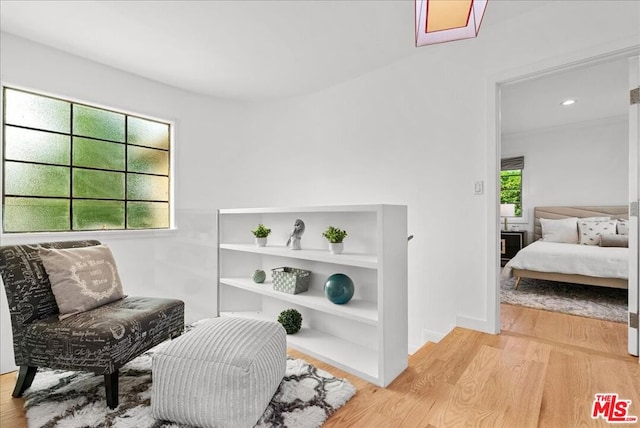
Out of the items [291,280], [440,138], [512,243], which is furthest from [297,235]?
[512,243]

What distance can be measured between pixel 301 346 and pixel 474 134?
80.2 inches

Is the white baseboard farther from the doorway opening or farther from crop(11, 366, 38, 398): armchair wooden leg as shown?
crop(11, 366, 38, 398): armchair wooden leg

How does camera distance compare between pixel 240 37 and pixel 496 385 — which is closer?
pixel 496 385

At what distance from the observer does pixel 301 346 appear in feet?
7.57

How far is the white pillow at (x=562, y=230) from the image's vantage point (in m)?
4.52

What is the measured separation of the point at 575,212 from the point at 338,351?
15.6ft

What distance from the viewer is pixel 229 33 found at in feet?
7.59

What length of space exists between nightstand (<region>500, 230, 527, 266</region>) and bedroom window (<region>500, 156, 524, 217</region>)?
411 millimetres

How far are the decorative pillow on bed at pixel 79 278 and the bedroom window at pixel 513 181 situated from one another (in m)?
5.68

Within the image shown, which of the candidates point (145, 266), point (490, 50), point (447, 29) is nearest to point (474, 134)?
point (490, 50)

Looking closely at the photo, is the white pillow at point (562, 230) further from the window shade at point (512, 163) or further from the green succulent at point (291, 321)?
the green succulent at point (291, 321)

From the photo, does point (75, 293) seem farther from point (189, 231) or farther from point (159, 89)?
point (159, 89)

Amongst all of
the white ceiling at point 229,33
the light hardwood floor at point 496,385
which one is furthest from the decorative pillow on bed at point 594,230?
the white ceiling at point 229,33

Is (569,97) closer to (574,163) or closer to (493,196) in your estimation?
(574,163)
